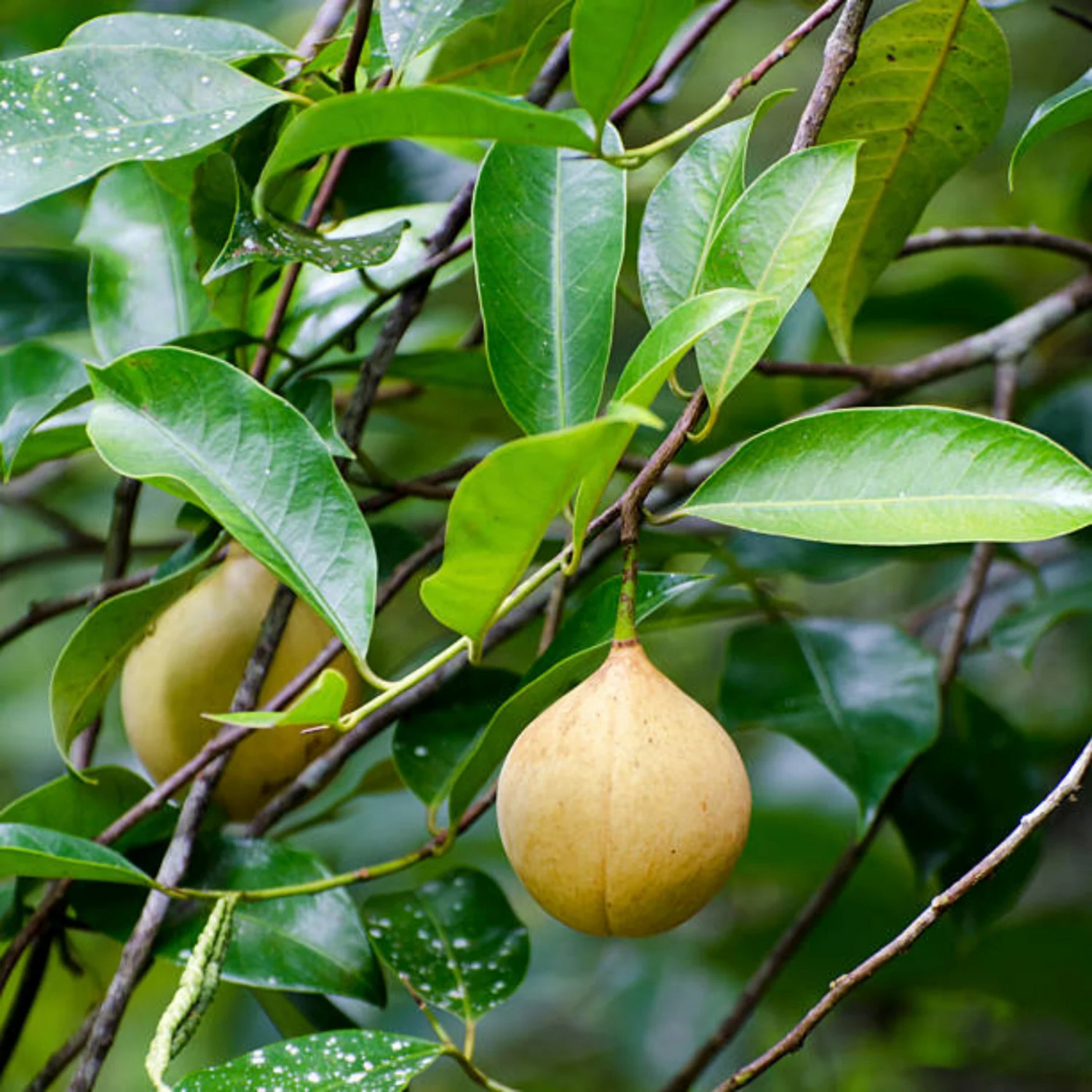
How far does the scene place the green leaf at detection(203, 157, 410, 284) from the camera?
0.51 metres

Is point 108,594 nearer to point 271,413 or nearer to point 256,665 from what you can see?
point 256,665

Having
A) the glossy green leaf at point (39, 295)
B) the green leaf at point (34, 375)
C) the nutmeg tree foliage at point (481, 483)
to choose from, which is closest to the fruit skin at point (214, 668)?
the nutmeg tree foliage at point (481, 483)

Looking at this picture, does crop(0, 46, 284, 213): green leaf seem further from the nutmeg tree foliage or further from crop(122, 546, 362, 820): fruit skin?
crop(122, 546, 362, 820): fruit skin

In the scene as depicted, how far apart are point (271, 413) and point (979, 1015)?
147cm

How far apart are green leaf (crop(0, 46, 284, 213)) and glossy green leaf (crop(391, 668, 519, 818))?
306 mm

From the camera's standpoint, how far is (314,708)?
0.44 m

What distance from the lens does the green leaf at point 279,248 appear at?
51 cm

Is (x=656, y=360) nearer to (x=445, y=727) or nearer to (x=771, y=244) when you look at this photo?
(x=771, y=244)

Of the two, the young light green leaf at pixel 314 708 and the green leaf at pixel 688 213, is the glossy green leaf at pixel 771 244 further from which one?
the young light green leaf at pixel 314 708

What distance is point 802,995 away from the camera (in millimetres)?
1254

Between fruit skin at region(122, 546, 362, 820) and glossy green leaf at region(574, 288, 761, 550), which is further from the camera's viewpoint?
fruit skin at region(122, 546, 362, 820)

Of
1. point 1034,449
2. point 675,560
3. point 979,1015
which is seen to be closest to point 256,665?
point 1034,449

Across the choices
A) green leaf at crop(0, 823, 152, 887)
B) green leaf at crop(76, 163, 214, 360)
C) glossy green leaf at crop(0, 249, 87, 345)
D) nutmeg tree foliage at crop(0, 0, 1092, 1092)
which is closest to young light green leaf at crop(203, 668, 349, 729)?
nutmeg tree foliage at crop(0, 0, 1092, 1092)

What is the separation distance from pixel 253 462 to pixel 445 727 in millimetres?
228
